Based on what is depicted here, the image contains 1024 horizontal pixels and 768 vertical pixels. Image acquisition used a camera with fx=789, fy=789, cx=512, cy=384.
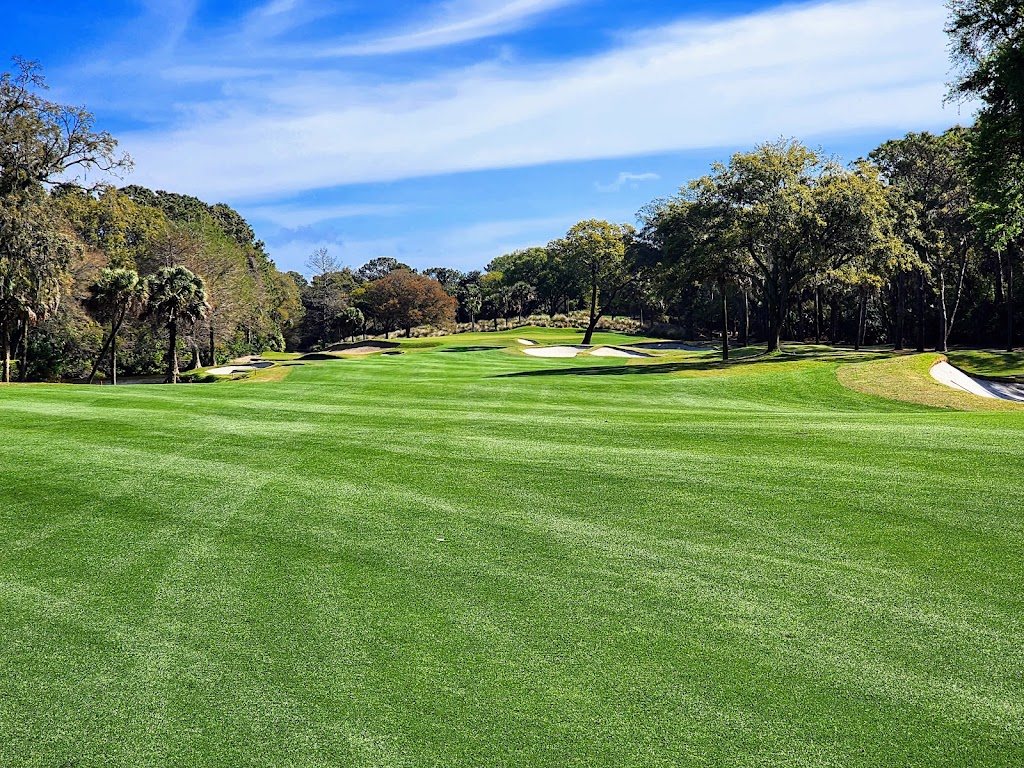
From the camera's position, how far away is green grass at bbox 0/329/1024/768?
464 centimetres

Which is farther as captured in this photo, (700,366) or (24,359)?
(24,359)

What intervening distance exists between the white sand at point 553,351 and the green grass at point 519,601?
47.6m

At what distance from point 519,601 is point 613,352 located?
54924mm

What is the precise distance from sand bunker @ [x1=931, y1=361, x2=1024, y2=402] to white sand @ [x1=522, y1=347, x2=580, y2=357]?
106ft

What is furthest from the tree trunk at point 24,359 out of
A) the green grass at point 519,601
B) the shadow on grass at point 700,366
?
the green grass at point 519,601

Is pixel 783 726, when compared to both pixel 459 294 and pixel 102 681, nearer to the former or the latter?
pixel 102 681

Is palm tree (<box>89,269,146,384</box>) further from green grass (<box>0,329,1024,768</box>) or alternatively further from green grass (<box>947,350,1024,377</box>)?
green grass (<box>947,350,1024,377</box>)

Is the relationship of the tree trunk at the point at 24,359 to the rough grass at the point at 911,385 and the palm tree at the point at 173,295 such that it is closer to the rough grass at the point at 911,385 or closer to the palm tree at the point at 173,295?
the palm tree at the point at 173,295

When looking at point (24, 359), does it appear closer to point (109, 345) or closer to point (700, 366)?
point (109, 345)

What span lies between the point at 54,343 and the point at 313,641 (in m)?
53.5

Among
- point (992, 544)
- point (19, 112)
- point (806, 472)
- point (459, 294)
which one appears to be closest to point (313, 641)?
point (992, 544)

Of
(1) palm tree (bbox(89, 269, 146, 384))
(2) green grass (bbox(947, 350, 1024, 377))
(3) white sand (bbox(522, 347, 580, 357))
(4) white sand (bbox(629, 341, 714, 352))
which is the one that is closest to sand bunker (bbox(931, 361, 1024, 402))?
(2) green grass (bbox(947, 350, 1024, 377))

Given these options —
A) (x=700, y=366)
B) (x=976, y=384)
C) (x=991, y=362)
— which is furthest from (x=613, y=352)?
(x=976, y=384)

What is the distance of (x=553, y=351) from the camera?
61438 mm
